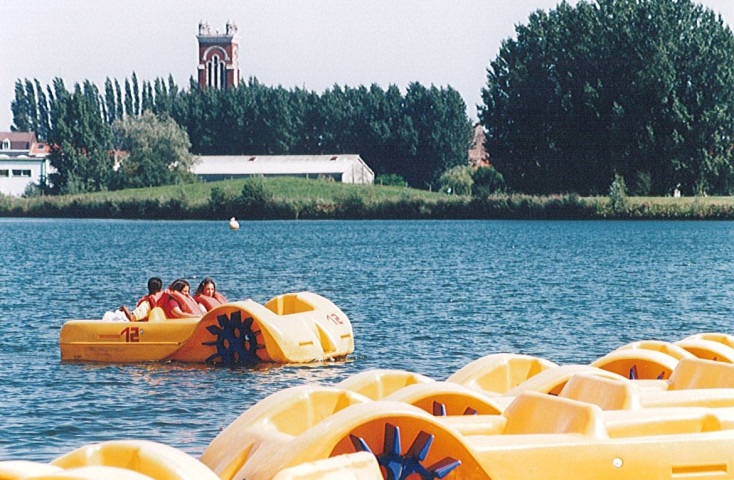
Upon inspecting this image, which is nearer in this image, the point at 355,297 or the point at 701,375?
the point at 701,375

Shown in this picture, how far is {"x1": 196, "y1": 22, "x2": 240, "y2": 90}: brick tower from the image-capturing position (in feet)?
580

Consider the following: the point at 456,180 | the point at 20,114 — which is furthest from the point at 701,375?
the point at 20,114

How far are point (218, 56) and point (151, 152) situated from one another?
74.7 m

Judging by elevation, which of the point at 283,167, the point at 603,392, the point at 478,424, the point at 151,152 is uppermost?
the point at 151,152

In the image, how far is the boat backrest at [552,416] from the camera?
741 cm

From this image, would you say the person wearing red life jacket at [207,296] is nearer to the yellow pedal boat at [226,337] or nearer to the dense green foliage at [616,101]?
the yellow pedal boat at [226,337]

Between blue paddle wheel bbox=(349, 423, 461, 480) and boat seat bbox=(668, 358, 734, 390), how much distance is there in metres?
3.11

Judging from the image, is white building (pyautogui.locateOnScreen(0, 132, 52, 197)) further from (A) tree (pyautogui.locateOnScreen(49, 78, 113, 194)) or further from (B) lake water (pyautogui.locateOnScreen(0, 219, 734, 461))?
(B) lake water (pyautogui.locateOnScreen(0, 219, 734, 461))

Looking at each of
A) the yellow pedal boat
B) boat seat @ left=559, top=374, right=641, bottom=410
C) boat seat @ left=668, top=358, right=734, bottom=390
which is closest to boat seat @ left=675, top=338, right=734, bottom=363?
boat seat @ left=668, top=358, right=734, bottom=390

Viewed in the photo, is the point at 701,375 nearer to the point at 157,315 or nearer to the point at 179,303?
the point at 179,303

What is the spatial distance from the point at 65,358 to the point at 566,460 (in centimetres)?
1191

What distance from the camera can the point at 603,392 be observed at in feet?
27.4

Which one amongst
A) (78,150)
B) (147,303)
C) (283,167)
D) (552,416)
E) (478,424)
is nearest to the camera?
(552,416)

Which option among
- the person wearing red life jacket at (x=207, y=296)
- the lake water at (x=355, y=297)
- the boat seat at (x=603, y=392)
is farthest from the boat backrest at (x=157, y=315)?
the boat seat at (x=603, y=392)
